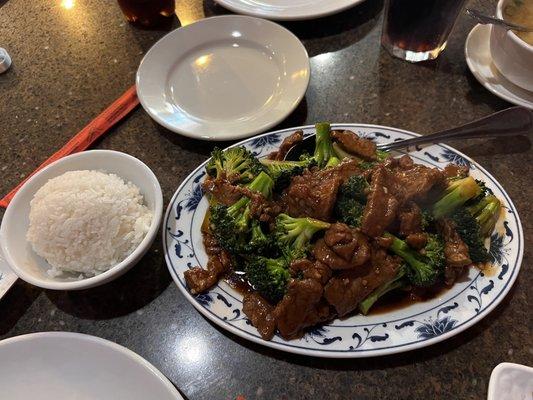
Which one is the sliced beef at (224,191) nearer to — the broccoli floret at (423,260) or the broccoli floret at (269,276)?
the broccoli floret at (269,276)

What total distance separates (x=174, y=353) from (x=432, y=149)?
1256mm

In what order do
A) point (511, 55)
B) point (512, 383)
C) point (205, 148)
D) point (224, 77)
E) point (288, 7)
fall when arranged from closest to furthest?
point (512, 383), point (511, 55), point (205, 148), point (224, 77), point (288, 7)

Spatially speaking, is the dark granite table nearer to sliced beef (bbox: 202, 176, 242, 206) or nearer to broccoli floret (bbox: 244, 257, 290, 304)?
broccoli floret (bbox: 244, 257, 290, 304)

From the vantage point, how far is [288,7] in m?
2.52

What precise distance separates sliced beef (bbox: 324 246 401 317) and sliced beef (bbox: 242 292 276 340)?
193mm

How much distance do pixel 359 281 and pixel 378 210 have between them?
0.23m

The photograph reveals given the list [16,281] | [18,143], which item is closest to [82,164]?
[16,281]

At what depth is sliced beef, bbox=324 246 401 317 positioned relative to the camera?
55.2 inches

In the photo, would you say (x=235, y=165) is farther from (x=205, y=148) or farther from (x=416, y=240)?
(x=416, y=240)

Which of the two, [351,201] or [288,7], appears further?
[288,7]

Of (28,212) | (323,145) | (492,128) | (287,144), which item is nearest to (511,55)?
(492,128)

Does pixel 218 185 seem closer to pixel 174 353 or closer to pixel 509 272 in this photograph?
pixel 174 353

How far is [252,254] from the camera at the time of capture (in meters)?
1.52

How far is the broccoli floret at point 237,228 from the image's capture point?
1515mm
